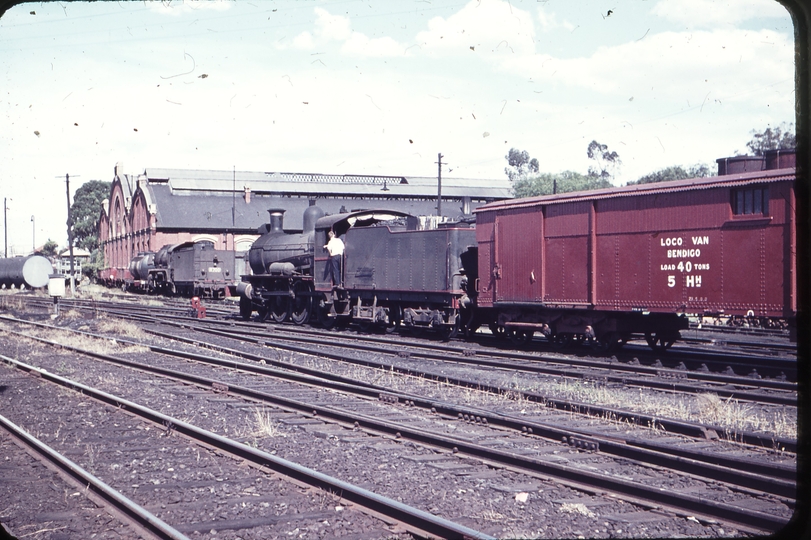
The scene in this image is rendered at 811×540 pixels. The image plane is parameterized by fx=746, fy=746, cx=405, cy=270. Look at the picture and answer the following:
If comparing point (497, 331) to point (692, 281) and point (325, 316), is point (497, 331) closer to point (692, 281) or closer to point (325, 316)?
point (692, 281)

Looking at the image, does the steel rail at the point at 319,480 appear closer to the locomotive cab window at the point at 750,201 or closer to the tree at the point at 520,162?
the locomotive cab window at the point at 750,201

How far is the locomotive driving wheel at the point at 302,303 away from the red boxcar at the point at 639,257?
25.6 feet

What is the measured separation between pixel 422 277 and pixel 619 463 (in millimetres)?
12507

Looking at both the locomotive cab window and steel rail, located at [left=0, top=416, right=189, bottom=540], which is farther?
the locomotive cab window

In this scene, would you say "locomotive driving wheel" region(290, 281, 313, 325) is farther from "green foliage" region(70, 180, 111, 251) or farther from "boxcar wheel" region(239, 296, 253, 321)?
"green foliage" region(70, 180, 111, 251)

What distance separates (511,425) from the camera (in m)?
8.89

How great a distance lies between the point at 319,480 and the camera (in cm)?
645

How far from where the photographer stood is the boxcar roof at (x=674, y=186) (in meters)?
12.4

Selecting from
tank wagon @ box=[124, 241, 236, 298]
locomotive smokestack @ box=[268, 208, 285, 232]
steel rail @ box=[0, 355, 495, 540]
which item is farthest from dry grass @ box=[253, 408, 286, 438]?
tank wagon @ box=[124, 241, 236, 298]

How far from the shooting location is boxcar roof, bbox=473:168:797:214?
40.7 ft

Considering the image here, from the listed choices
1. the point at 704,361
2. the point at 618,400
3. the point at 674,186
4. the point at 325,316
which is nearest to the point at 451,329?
the point at 325,316

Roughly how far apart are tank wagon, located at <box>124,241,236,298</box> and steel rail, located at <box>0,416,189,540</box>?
35.1 metres

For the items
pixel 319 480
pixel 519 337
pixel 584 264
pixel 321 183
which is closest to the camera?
pixel 319 480

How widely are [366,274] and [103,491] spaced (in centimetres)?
1545
